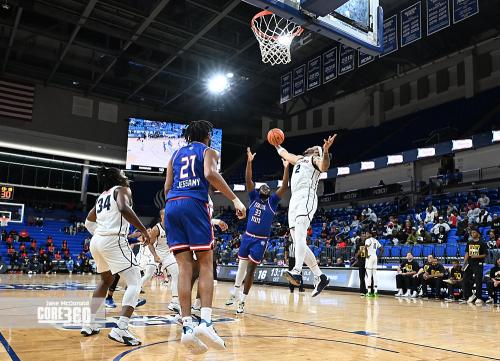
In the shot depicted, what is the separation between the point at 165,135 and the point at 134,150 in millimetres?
2093

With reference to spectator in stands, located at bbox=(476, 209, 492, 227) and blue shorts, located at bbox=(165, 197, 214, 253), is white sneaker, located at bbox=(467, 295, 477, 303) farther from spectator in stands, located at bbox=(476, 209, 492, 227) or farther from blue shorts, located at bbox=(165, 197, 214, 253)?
blue shorts, located at bbox=(165, 197, 214, 253)

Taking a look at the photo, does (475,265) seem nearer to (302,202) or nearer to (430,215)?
(430,215)

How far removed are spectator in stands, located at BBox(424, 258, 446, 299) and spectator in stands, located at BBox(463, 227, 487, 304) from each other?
2.92 ft

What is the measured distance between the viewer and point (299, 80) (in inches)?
837

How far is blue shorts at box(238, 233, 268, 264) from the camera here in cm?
734

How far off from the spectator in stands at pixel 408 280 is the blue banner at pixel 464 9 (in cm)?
817

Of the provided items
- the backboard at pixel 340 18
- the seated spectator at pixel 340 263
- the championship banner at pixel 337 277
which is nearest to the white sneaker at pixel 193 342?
the backboard at pixel 340 18

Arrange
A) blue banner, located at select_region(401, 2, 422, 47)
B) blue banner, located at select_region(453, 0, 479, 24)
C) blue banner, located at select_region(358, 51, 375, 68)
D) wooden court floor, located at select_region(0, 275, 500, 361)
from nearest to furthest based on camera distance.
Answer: wooden court floor, located at select_region(0, 275, 500, 361), blue banner, located at select_region(453, 0, 479, 24), blue banner, located at select_region(401, 2, 422, 47), blue banner, located at select_region(358, 51, 375, 68)

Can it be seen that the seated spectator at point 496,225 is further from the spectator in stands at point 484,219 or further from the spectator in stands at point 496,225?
the spectator in stands at point 484,219

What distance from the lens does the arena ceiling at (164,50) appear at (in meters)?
20.2

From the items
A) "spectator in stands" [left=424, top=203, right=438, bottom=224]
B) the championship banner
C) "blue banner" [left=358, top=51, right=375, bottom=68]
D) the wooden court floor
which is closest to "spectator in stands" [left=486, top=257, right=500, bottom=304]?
the championship banner

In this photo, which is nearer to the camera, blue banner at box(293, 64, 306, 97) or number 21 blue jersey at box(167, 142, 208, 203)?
number 21 blue jersey at box(167, 142, 208, 203)

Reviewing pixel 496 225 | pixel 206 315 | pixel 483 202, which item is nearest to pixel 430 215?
pixel 483 202

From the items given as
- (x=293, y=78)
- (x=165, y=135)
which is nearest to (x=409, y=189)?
(x=293, y=78)
